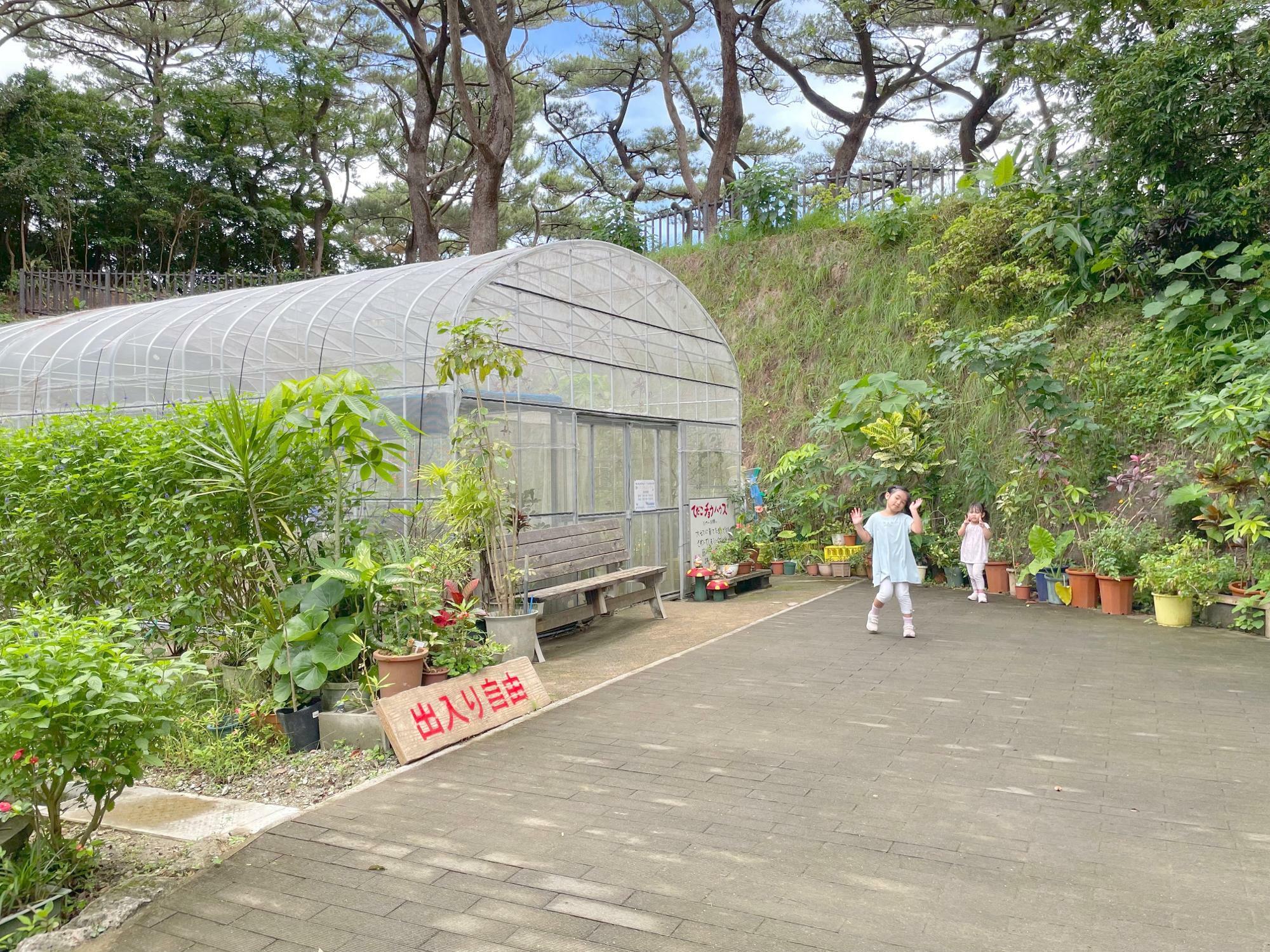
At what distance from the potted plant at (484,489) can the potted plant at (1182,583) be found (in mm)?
6349

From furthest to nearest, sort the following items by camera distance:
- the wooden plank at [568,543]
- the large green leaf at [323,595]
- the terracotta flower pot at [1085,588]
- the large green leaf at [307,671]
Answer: the terracotta flower pot at [1085,588]
the wooden plank at [568,543]
the large green leaf at [323,595]
the large green leaf at [307,671]

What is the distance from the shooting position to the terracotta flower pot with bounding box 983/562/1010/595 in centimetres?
1114

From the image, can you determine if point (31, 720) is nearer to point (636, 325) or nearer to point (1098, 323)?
point (636, 325)

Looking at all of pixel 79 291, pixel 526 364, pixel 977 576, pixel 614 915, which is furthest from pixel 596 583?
pixel 79 291

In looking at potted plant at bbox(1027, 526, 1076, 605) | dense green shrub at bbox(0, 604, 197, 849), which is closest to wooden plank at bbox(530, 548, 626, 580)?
dense green shrub at bbox(0, 604, 197, 849)

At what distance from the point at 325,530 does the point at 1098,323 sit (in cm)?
1079

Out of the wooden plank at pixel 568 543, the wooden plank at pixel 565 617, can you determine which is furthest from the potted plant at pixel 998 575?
the wooden plank at pixel 565 617

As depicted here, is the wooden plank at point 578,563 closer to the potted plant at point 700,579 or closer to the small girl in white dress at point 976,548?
the potted plant at point 700,579

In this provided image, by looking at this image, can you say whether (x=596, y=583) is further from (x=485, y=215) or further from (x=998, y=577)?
(x=485, y=215)

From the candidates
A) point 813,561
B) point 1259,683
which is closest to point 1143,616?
point 1259,683

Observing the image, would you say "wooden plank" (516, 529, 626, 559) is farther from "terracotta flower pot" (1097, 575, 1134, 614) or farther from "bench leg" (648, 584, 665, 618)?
"terracotta flower pot" (1097, 575, 1134, 614)

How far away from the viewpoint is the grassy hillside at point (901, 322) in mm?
11492

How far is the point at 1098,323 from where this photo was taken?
12.1 meters

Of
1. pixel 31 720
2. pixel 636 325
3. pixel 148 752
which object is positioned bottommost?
pixel 148 752
